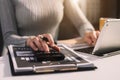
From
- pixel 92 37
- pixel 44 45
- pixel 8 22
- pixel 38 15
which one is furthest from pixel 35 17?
pixel 44 45

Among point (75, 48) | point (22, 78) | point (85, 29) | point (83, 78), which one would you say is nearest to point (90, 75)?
point (83, 78)

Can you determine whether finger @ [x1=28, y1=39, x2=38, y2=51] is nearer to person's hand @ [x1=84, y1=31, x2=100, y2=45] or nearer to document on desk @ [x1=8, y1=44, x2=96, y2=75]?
document on desk @ [x1=8, y1=44, x2=96, y2=75]

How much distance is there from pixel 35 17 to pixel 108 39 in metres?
0.64

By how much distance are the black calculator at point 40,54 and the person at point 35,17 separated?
308 mm

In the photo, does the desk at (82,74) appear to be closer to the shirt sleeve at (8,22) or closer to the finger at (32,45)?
the finger at (32,45)

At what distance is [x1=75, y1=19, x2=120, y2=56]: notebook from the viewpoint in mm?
931

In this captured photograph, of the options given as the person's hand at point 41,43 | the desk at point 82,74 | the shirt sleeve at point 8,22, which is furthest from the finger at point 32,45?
the shirt sleeve at point 8,22

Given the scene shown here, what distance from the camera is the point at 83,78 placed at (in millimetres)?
761

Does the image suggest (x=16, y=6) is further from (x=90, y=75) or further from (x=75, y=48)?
(x=90, y=75)

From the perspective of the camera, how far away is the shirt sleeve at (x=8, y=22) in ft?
4.20

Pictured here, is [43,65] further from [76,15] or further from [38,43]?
[76,15]

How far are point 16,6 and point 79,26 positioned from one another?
399mm

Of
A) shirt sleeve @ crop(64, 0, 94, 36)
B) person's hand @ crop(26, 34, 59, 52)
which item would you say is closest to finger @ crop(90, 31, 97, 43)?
person's hand @ crop(26, 34, 59, 52)

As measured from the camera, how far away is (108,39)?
3.19ft
